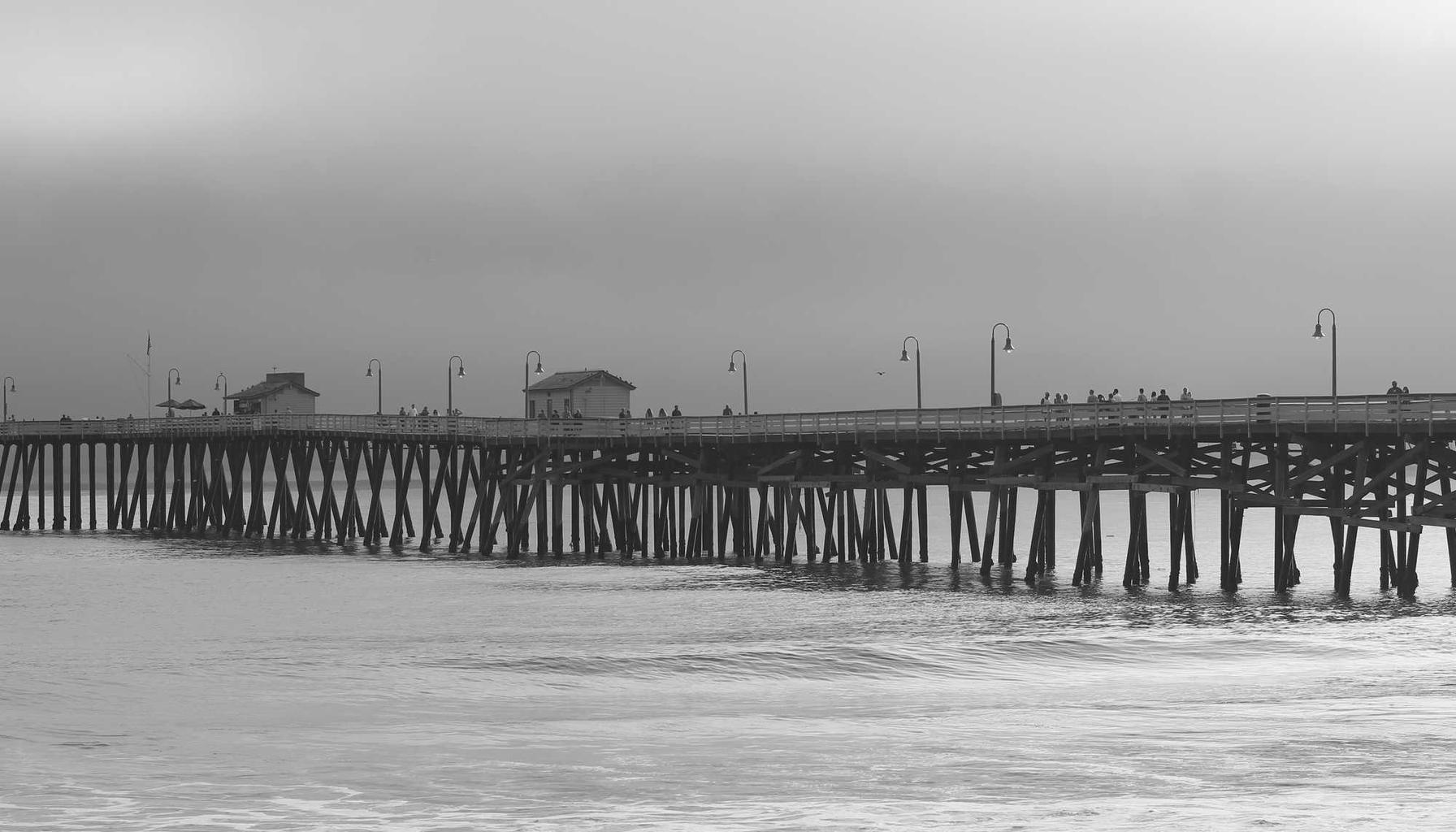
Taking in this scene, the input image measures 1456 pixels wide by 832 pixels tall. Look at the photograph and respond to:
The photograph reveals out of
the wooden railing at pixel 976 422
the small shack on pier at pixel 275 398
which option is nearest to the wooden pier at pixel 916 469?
the wooden railing at pixel 976 422

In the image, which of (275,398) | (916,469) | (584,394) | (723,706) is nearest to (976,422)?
(916,469)

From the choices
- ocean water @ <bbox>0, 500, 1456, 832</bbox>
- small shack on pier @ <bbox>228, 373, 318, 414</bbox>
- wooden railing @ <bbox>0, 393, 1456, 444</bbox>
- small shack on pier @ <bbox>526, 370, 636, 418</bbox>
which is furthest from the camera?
small shack on pier @ <bbox>228, 373, 318, 414</bbox>

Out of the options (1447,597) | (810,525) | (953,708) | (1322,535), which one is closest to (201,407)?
(810,525)

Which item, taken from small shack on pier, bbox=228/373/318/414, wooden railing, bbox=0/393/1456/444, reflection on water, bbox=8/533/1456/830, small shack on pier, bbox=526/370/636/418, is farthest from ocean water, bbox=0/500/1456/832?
small shack on pier, bbox=228/373/318/414

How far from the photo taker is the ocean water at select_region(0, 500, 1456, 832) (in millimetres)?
15828

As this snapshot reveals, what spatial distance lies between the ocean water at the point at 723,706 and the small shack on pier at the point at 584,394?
75.4ft

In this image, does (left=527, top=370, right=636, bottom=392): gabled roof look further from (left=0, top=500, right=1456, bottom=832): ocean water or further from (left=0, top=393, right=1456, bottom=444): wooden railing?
(left=0, top=500, right=1456, bottom=832): ocean water

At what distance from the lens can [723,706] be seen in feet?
78.1

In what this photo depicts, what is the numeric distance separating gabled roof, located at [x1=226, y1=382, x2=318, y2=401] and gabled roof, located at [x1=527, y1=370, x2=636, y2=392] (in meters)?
15.8

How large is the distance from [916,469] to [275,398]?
42591 mm

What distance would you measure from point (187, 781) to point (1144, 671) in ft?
52.1

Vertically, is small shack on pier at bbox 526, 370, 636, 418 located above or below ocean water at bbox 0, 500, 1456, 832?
above

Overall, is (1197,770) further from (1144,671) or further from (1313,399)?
(1313,399)

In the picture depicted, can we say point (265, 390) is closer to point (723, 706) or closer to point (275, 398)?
point (275, 398)
